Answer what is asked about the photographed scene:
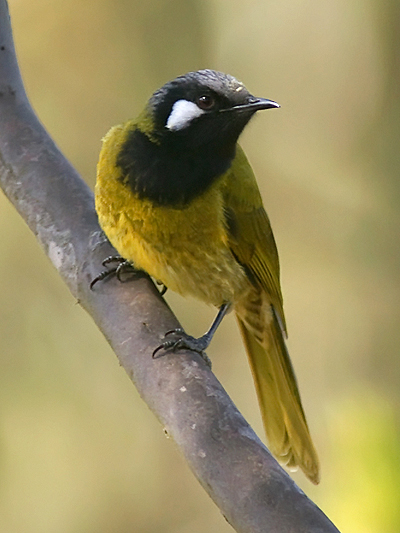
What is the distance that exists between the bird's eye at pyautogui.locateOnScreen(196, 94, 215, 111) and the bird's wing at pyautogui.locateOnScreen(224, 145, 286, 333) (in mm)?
305

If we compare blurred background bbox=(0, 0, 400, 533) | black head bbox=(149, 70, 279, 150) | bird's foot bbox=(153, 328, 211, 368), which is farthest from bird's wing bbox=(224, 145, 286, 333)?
blurred background bbox=(0, 0, 400, 533)

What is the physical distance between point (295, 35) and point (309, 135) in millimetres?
738

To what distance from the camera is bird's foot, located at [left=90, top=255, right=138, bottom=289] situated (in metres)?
2.63

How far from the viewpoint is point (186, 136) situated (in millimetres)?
2967

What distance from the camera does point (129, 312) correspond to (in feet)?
8.26

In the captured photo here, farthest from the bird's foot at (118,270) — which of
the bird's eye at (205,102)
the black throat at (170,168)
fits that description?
the bird's eye at (205,102)

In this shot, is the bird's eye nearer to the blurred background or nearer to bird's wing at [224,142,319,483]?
bird's wing at [224,142,319,483]

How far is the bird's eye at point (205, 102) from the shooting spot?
9.58 ft

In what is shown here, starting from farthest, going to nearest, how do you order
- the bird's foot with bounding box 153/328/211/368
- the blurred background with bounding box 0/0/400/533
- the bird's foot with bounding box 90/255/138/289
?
1. the blurred background with bounding box 0/0/400/533
2. the bird's foot with bounding box 90/255/138/289
3. the bird's foot with bounding box 153/328/211/368

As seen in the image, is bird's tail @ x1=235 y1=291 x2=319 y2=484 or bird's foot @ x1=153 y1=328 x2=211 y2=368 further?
bird's tail @ x1=235 y1=291 x2=319 y2=484

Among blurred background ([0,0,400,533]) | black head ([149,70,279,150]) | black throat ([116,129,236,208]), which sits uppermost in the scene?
black head ([149,70,279,150])

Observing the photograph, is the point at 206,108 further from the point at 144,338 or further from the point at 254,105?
the point at 144,338

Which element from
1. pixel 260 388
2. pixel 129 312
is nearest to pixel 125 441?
pixel 260 388

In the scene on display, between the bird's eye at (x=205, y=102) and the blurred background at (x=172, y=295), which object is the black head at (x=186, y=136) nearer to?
the bird's eye at (x=205, y=102)
